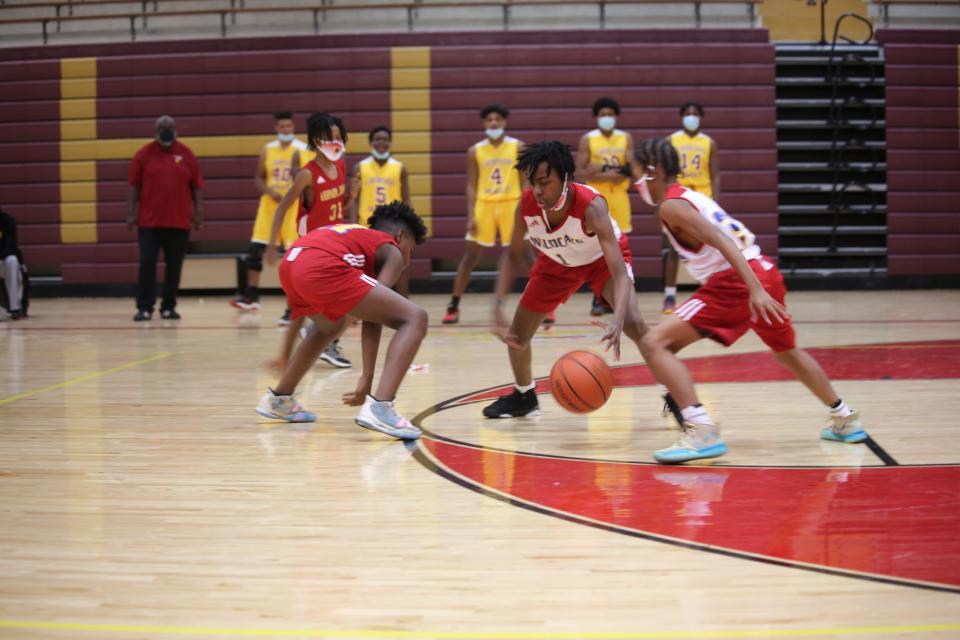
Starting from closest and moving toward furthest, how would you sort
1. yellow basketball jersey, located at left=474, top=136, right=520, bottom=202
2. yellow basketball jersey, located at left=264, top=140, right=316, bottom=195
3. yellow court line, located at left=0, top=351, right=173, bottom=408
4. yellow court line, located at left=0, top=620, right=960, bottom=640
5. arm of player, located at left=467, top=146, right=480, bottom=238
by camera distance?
yellow court line, located at left=0, top=620, right=960, bottom=640, yellow court line, located at left=0, top=351, right=173, bottom=408, arm of player, located at left=467, top=146, right=480, bottom=238, yellow basketball jersey, located at left=474, top=136, right=520, bottom=202, yellow basketball jersey, located at left=264, top=140, right=316, bottom=195

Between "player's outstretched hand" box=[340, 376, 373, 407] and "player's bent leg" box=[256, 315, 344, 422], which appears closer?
"player's outstretched hand" box=[340, 376, 373, 407]

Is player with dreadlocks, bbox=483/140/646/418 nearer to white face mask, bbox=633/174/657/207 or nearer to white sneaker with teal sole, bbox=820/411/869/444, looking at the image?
white face mask, bbox=633/174/657/207

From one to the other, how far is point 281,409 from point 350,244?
34.1 inches

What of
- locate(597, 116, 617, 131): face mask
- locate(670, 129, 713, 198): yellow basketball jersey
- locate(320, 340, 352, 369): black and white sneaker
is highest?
locate(597, 116, 617, 131): face mask

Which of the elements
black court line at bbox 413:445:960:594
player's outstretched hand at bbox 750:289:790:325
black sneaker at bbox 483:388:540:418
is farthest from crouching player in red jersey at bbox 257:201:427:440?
player's outstretched hand at bbox 750:289:790:325

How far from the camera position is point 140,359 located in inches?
293

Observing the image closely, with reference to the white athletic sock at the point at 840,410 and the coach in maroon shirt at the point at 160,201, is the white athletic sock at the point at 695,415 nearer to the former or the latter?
the white athletic sock at the point at 840,410

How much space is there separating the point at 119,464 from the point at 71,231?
10558 mm

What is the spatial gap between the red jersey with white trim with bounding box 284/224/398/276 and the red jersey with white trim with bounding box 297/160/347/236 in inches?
78.1

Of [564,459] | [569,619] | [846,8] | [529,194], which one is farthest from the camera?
[846,8]

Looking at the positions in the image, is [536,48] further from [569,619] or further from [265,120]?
[569,619]

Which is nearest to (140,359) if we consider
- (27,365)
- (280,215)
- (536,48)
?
(27,365)

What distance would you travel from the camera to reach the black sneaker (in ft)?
16.6

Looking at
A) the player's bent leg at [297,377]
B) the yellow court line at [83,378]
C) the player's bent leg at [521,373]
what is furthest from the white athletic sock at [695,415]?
the yellow court line at [83,378]
